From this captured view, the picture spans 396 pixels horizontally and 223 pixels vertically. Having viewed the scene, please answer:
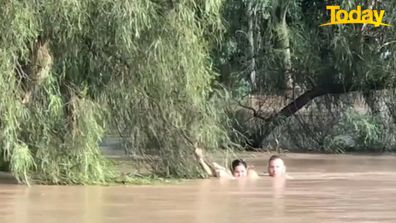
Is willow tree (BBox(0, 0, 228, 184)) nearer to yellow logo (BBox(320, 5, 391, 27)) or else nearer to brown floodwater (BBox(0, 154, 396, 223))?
brown floodwater (BBox(0, 154, 396, 223))

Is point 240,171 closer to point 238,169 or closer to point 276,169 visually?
point 238,169

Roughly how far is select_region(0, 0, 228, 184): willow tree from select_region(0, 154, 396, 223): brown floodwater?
0.63 metres

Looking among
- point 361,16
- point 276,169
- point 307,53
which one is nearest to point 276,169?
point 276,169

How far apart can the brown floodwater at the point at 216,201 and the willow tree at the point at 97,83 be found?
2.08 ft

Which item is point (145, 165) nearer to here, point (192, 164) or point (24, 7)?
point (192, 164)

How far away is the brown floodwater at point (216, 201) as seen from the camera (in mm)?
10305

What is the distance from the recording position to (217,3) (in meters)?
14.6

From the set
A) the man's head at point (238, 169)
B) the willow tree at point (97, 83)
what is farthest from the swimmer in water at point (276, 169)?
the willow tree at point (97, 83)

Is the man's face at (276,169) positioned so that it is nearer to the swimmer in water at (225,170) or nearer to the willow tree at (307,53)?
the swimmer in water at (225,170)

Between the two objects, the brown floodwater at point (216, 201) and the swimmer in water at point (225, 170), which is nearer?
the brown floodwater at point (216, 201)

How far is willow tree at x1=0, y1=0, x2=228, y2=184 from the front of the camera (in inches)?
511

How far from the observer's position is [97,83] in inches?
557

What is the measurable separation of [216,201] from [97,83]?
11.3 feet

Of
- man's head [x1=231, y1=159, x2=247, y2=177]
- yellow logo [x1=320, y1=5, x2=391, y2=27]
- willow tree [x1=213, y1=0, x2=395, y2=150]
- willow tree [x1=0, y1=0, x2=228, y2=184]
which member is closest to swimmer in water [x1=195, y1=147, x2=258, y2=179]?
man's head [x1=231, y1=159, x2=247, y2=177]
